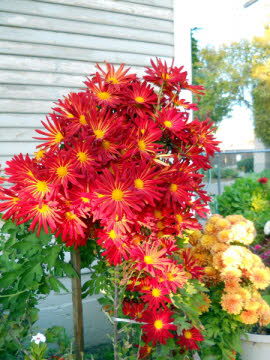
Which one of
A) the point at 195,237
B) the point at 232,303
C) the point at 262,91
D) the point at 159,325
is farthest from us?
the point at 262,91

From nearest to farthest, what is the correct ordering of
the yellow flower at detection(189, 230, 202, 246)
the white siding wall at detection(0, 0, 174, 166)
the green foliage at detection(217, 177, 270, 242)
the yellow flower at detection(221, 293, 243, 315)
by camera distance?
the yellow flower at detection(221, 293, 243, 315)
the yellow flower at detection(189, 230, 202, 246)
the white siding wall at detection(0, 0, 174, 166)
the green foliage at detection(217, 177, 270, 242)

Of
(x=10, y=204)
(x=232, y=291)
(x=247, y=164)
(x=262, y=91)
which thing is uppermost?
(x=262, y=91)

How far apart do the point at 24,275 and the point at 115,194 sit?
641 millimetres

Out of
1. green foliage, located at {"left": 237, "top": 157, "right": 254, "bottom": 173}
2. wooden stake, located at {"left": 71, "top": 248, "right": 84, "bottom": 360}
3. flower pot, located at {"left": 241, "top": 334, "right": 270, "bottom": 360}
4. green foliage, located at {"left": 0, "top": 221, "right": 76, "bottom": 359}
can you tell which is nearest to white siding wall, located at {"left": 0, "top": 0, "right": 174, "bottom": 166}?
green foliage, located at {"left": 0, "top": 221, "right": 76, "bottom": 359}

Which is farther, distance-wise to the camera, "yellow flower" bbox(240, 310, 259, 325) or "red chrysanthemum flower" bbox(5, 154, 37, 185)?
"yellow flower" bbox(240, 310, 259, 325)

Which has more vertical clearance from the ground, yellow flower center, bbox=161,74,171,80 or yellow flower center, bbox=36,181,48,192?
yellow flower center, bbox=161,74,171,80

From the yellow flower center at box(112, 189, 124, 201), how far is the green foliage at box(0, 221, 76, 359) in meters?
0.49

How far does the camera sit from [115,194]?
1.05 m

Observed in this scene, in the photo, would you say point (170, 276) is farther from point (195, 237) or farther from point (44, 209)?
point (195, 237)

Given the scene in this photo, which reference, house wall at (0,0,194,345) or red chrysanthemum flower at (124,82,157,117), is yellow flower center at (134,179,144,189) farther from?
house wall at (0,0,194,345)

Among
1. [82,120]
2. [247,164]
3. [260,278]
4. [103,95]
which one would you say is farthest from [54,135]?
[247,164]

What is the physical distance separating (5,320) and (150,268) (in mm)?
900

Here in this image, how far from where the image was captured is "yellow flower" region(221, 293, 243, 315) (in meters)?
1.77

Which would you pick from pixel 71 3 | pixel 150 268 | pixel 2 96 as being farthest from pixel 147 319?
pixel 71 3
